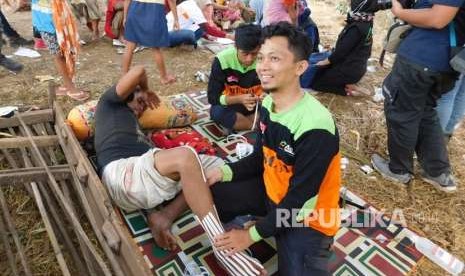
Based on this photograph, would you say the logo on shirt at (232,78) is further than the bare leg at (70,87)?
No

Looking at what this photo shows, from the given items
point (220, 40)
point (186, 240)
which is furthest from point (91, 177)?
point (220, 40)

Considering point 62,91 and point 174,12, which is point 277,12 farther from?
point 62,91

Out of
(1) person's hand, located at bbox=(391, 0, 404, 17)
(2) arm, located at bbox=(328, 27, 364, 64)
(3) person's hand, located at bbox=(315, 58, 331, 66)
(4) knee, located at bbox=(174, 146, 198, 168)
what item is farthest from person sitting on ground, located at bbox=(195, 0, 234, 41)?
(4) knee, located at bbox=(174, 146, 198, 168)

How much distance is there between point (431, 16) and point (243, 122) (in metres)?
1.79

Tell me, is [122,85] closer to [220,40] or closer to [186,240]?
[186,240]

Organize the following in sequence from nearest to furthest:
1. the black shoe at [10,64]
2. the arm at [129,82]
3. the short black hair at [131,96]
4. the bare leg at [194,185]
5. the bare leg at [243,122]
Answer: the bare leg at [194,185]
the arm at [129,82]
the short black hair at [131,96]
the bare leg at [243,122]
the black shoe at [10,64]

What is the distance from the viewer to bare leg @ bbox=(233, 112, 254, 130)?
361 cm

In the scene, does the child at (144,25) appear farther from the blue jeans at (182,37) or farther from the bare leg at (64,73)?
the blue jeans at (182,37)

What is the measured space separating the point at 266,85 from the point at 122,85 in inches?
50.1

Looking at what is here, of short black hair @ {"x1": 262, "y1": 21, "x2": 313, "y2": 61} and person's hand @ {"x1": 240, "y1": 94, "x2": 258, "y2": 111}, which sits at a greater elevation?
short black hair @ {"x1": 262, "y1": 21, "x2": 313, "y2": 61}

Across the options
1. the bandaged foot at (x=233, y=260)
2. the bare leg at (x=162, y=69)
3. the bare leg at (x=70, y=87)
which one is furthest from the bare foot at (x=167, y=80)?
the bandaged foot at (x=233, y=260)

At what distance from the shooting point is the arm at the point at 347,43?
4235 mm

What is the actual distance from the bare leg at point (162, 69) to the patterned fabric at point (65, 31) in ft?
3.12

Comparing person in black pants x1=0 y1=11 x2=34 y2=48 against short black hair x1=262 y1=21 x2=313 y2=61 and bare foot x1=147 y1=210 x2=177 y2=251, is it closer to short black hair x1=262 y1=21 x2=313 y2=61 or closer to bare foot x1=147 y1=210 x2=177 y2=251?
bare foot x1=147 y1=210 x2=177 y2=251
